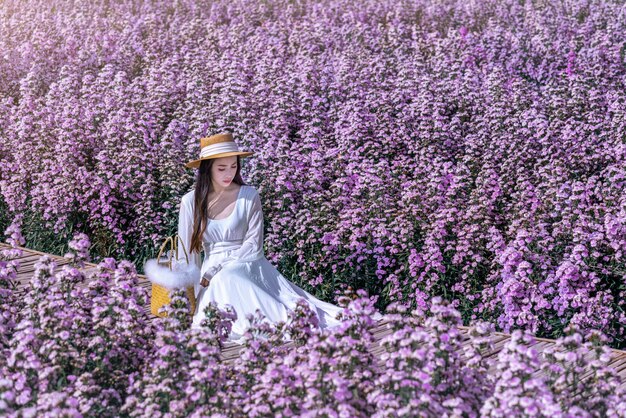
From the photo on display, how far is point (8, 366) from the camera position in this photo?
4.33 metres

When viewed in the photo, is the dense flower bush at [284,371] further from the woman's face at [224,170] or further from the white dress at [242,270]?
the woman's face at [224,170]

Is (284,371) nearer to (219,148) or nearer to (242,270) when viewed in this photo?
(242,270)

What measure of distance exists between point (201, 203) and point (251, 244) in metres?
0.46

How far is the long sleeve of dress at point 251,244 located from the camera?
641 centimetres

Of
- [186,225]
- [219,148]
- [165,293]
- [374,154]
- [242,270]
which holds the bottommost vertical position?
[165,293]

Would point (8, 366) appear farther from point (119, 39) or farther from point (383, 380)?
point (119, 39)

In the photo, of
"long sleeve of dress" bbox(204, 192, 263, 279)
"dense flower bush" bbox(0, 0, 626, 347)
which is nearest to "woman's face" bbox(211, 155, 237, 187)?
"long sleeve of dress" bbox(204, 192, 263, 279)

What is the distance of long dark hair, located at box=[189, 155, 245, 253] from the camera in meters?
6.45

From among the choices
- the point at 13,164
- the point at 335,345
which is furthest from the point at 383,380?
the point at 13,164

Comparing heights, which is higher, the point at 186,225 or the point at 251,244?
the point at 186,225

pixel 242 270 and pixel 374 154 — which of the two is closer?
pixel 242 270

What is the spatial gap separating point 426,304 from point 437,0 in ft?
34.6

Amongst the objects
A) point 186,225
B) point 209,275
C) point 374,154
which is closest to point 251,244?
point 209,275

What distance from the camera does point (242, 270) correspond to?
248 inches
